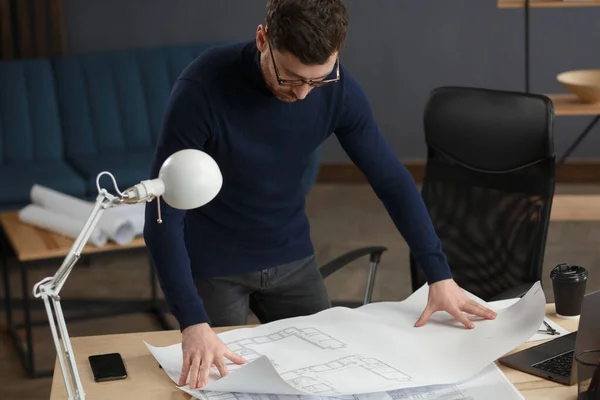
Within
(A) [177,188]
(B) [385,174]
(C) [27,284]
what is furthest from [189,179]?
(C) [27,284]

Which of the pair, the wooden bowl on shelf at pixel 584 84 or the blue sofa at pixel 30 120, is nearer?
the wooden bowl on shelf at pixel 584 84

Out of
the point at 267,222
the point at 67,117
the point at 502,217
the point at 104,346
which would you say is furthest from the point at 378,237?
the point at 104,346

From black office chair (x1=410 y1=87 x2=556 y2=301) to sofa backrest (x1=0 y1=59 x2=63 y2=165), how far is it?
2.62m

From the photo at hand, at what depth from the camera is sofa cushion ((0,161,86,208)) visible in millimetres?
4336

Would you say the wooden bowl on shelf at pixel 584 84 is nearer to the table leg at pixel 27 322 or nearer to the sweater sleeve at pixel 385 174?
the sweater sleeve at pixel 385 174

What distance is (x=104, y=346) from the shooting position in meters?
1.97

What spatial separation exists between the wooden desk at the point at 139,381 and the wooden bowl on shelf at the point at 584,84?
210cm

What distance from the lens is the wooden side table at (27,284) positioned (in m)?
A: 3.33

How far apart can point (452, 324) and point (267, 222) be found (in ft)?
1.62

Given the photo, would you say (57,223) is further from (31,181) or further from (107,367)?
(107,367)

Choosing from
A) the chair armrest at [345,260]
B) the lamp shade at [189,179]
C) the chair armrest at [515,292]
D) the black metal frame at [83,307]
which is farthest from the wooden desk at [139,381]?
the black metal frame at [83,307]

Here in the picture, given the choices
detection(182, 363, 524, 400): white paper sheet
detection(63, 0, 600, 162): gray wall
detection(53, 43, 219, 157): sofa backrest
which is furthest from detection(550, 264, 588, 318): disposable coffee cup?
detection(63, 0, 600, 162): gray wall

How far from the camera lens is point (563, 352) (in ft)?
6.23

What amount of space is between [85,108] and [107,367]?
3209 mm
